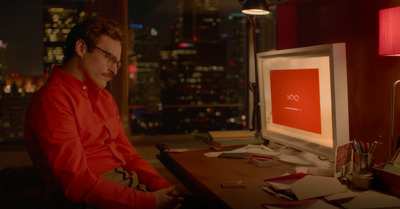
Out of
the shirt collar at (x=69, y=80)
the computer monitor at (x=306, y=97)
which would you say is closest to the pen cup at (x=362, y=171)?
the computer monitor at (x=306, y=97)

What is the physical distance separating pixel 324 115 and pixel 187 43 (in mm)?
2393

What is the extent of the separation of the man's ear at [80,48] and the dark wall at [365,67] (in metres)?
1.17

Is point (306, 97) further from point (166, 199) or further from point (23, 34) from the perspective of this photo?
point (23, 34)

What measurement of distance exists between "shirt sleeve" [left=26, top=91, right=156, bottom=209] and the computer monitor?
28.9 inches

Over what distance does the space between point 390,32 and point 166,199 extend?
3.31ft

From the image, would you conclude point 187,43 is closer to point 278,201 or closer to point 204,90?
point 204,90

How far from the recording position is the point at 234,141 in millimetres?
2098

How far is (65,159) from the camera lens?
128 centimetres

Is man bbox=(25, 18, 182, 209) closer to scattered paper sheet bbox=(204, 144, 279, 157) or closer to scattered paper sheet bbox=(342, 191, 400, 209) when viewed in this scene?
scattered paper sheet bbox=(204, 144, 279, 157)

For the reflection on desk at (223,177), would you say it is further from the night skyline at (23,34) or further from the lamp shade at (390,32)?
the night skyline at (23,34)

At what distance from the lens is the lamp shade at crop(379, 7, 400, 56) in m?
1.29

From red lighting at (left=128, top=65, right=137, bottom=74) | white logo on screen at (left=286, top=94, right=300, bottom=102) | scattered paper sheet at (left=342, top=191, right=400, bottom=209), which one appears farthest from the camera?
red lighting at (left=128, top=65, right=137, bottom=74)

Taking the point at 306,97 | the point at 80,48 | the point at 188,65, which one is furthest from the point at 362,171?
the point at 188,65

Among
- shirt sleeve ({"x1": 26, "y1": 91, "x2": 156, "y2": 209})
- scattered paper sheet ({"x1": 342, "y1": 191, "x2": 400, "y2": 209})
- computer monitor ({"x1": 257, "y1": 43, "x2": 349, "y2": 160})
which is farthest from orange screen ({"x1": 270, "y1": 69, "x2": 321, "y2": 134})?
shirt sleeve ({"x1": 26, "y1": 91, "x2": 156, "y2": 209})
